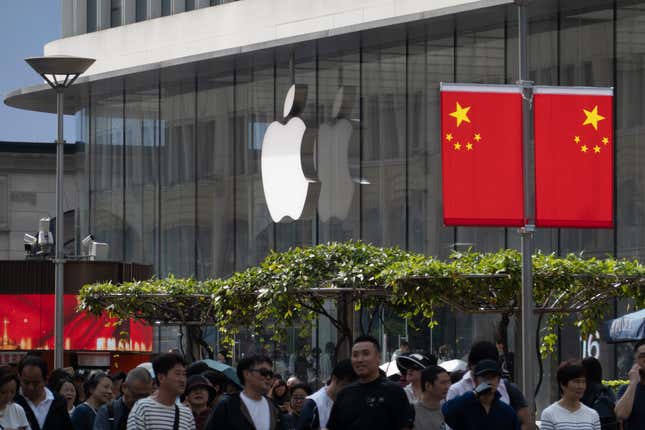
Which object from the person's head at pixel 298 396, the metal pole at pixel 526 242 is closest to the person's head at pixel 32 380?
the metal pole at pixel 526 242

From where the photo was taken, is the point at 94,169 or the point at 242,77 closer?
the point at 242,77

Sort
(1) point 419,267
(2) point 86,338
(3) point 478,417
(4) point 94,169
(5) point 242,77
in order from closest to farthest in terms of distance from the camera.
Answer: (3) point 478,417, (1) point 419,267, (2) point 86,338, (5) point 242,77, (4) point 94,169

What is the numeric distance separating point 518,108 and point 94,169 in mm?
36105

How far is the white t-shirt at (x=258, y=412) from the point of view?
11750 mm

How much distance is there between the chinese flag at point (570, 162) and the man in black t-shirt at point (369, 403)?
7.33 m

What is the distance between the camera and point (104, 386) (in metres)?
15.4

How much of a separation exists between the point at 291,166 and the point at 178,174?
10006mm

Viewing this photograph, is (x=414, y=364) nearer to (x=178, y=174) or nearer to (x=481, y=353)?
(x=481, y=353)

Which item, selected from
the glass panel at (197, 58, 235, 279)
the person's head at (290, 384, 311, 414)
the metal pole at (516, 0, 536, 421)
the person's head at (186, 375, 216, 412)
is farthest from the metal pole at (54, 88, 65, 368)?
the glass panel at (197, 58, 235, 279)

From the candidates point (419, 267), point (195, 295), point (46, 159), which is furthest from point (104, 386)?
point (46, 159)

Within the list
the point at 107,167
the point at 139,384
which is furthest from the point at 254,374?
the point at 107,167

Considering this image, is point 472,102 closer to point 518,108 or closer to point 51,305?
point 518,108

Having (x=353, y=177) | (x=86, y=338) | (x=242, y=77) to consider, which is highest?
(x=242, y=77)

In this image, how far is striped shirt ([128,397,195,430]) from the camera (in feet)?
35.9
